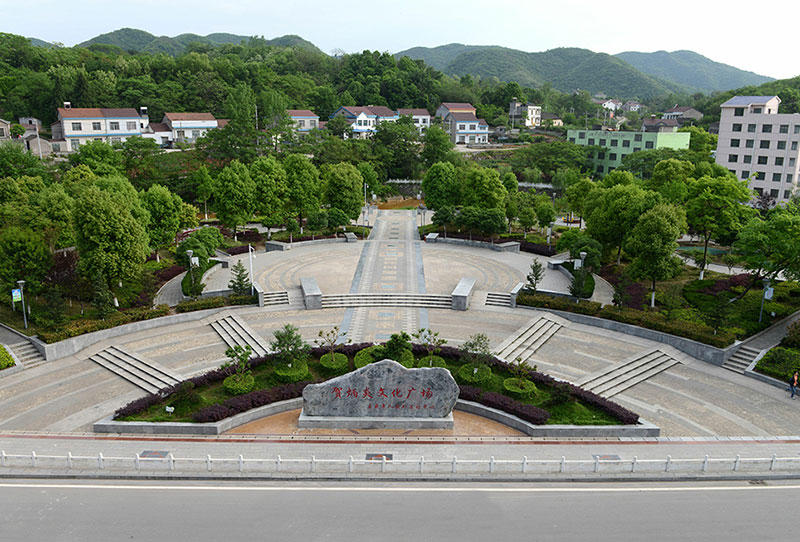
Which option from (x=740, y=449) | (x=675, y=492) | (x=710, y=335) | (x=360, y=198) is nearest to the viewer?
(x=675, y=492)

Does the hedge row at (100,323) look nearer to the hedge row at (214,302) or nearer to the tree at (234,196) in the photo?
the hedge row at (214,302)

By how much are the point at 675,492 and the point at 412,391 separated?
827 cm

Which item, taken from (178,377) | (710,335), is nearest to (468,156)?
(710,335)

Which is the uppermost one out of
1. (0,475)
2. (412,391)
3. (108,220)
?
(108,220)

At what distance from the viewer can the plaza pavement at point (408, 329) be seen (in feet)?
63.8

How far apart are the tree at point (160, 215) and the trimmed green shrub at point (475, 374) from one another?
23.3 metres

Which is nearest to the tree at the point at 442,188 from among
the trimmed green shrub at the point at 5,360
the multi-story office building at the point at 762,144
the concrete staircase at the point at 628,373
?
the concrete staircase at the point at 628,373

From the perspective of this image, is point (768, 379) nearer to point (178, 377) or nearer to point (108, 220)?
point (178, 377)

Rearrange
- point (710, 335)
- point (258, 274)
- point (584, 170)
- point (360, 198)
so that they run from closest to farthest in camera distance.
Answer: point (710, 335)
point (258, 274)
point (360, 198)
point (584, 170)

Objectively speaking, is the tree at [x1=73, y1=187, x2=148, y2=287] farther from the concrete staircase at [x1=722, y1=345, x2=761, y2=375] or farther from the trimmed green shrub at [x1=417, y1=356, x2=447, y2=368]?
the concrete staircase at [x1=722, y1=345, x2=761, y2=375]

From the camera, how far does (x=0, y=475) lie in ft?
51.0

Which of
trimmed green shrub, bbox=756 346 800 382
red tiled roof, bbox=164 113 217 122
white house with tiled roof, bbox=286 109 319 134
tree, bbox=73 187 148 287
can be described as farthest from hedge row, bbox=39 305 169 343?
white house with tiled roof, bbox=286 109 319 134

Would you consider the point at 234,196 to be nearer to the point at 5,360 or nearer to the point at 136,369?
the point at 136,369

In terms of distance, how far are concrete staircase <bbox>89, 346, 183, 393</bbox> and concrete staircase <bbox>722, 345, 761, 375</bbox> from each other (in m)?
23.3
